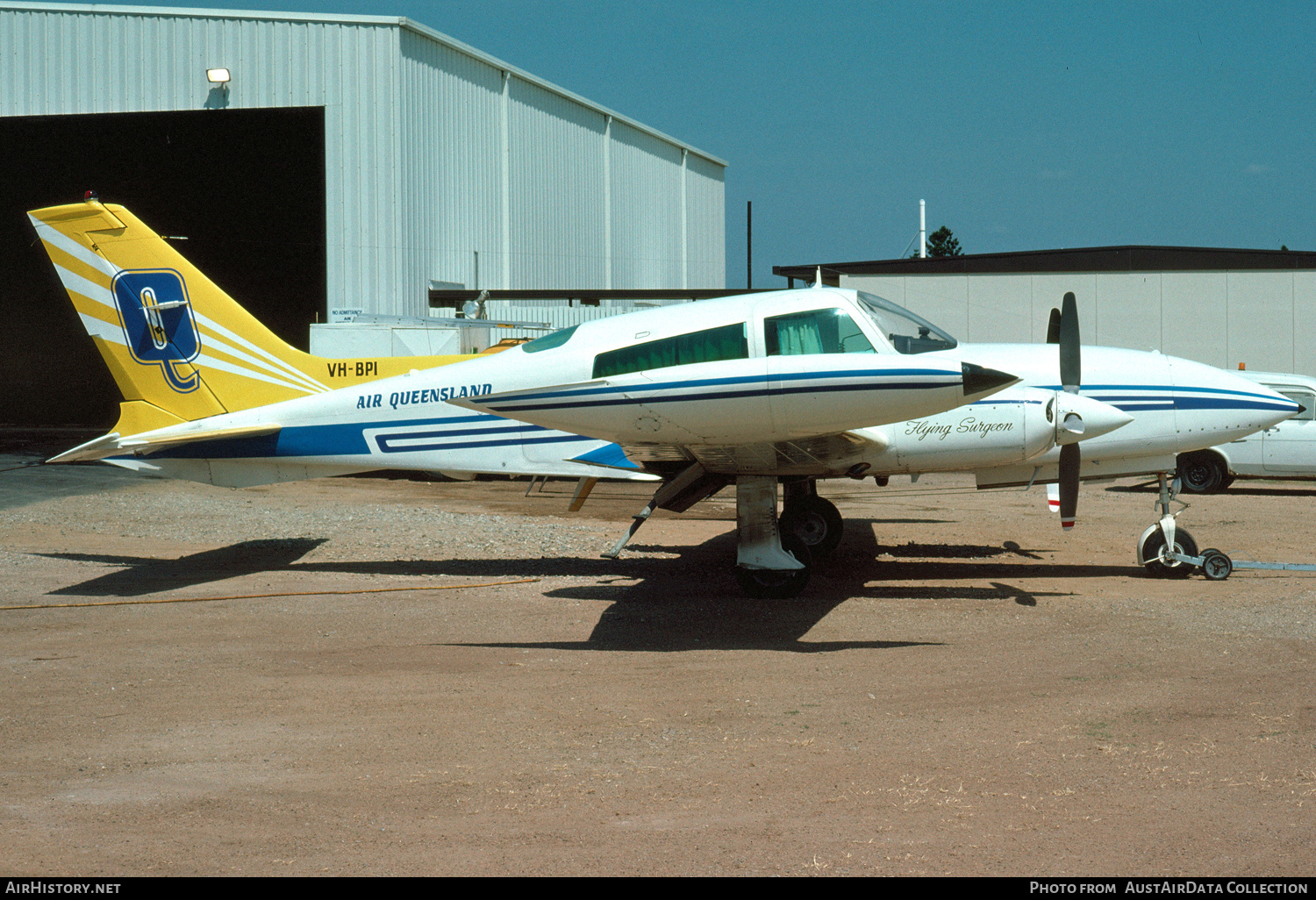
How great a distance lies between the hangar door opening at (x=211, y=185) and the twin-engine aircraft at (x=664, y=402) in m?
13.2

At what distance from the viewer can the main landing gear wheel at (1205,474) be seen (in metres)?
17.4

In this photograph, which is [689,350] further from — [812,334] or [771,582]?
[771,582]

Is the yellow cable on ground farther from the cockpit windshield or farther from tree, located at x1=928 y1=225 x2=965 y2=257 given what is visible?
tree, located at x1=928 y1=225 x2=965 y2=257

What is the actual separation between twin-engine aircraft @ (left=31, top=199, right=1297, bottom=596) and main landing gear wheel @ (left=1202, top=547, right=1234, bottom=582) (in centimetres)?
91

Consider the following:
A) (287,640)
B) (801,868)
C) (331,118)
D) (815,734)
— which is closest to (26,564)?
(287,640)

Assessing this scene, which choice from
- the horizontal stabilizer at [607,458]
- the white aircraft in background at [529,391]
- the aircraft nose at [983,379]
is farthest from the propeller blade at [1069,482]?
the horizontal stabilizer at [607,458]

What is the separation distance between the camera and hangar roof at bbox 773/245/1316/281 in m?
23.1

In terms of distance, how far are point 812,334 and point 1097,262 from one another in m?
18.0

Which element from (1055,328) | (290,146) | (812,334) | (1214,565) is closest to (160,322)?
(812,334)

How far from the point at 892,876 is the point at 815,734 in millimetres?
1770

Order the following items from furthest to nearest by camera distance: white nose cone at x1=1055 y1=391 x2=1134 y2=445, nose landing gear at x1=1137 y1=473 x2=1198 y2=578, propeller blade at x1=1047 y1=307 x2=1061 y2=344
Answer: nose landing gear at x1=1137 y1=473 x2=1198 y2=578 → propeller blade at x1=1047 y1=307 x2=1061 y2=344 → white nose cone at x1=1055 y1=391 x2=1134 y2=445

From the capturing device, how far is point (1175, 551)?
9961mm

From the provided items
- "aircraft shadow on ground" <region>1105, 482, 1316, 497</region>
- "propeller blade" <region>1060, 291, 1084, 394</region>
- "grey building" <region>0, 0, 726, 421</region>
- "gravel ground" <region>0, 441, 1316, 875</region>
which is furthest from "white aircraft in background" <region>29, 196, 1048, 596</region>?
"grey building" <region>0, 0, 726, 421</region>

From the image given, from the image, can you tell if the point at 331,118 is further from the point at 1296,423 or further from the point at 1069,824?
the point at 1069,824
